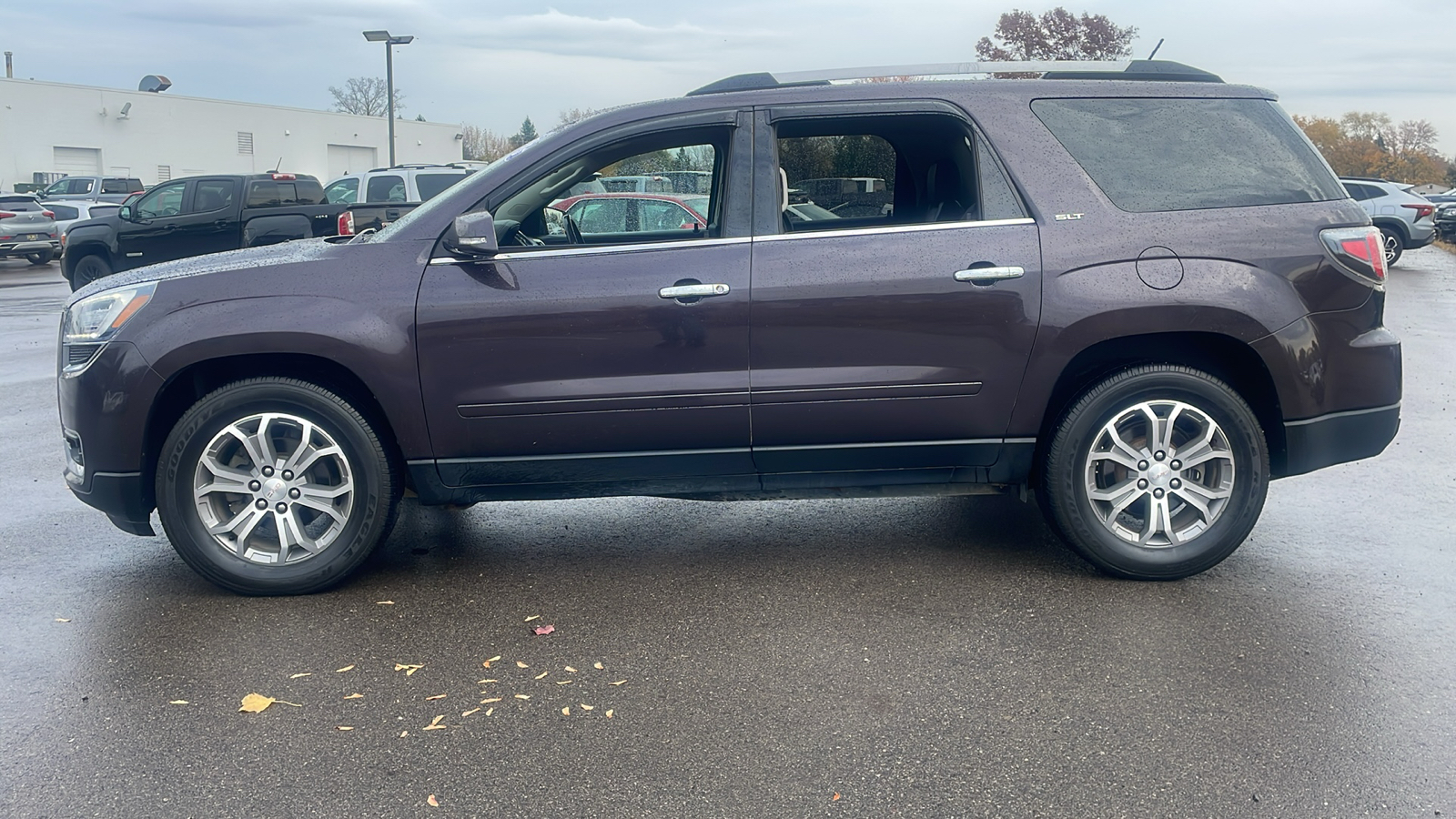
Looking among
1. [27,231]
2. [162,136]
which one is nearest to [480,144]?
[162,136]

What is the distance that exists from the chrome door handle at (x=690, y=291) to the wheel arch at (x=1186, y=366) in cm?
132

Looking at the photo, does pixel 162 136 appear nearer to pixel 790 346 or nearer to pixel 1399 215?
pixel 1399 215

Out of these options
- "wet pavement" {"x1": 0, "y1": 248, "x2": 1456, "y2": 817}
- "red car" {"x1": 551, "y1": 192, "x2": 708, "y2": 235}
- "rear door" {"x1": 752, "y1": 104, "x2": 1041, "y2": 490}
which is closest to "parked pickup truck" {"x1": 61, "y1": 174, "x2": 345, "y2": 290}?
"wet pavement" {"x1": 0, "y1": 248, "x2": 1456, "y2": 817}

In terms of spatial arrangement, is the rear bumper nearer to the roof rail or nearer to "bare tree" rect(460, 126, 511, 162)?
the roof rail

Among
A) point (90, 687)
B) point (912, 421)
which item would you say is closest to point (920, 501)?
point (912, 421)

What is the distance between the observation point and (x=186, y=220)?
710 inches

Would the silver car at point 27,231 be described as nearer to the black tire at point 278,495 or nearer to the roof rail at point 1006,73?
the black tire at point 278,495

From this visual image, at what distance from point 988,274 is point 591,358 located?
1.48 m

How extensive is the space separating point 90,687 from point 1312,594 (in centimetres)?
419

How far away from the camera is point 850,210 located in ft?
16.5

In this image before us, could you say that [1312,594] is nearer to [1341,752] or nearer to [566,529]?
[1341,752]

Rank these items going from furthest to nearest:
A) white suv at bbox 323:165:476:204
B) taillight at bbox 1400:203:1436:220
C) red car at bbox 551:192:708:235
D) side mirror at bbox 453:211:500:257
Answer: taillight at bbox 1400:203:1436:220 → white suv at bbox 323:165:476:204 → red car at bbox 551:192:708:235 → side mirror at bbox 453:211:500:257

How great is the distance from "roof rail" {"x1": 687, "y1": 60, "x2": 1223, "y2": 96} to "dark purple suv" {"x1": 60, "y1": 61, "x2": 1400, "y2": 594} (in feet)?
0.28

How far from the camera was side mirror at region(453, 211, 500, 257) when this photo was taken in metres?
4.38
